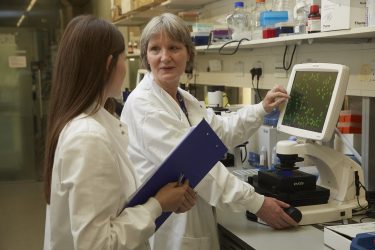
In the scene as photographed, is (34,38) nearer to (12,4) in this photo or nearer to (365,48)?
(12,4)

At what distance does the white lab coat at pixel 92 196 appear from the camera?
3.36ft

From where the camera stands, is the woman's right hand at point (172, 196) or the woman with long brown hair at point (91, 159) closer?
the woman with long brown hair at point (91, 159)

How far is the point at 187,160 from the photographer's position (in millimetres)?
1225

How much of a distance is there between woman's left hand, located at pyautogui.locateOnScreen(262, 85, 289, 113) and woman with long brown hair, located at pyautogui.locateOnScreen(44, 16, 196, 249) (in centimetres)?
70

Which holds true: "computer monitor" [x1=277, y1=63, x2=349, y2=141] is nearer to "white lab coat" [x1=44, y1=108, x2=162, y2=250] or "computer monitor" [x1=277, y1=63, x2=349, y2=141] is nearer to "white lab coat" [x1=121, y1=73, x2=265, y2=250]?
"white lab coat" [x1=121, y1=73, x2=265, y2=250]

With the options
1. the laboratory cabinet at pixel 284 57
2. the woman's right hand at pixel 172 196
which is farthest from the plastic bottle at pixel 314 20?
the woman's right hand at pixel 172 196

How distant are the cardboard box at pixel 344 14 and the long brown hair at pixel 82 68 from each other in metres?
0.90

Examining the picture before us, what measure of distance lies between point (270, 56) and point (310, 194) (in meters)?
1.22

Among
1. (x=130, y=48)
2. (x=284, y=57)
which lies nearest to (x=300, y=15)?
(x=284, y=57)

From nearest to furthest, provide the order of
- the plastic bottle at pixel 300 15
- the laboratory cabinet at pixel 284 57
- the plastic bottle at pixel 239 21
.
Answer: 1. the laboratory cabinet at pixel 284 57
2. the plastic bottle at pixel 300 15
3. the plastic bottle at pixel 239 21

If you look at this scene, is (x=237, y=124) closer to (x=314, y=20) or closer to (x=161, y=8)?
(x=314, y=20)

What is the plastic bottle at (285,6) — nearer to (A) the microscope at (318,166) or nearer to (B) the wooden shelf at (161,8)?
(A) the microscope at (318,166)

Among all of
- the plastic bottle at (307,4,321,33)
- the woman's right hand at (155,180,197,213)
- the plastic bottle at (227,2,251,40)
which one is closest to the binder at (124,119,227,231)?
the woman's right hand at (155,180,197,213)

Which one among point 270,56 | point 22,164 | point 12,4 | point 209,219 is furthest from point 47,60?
point 209,219
